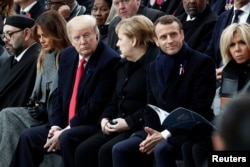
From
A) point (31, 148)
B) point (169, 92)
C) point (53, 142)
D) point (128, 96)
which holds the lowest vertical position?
point (31, 148)

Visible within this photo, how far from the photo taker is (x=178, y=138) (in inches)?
214

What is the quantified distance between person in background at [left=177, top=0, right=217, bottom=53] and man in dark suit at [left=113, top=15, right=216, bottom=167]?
3.78 feet

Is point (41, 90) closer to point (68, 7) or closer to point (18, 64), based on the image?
point (18, 64)

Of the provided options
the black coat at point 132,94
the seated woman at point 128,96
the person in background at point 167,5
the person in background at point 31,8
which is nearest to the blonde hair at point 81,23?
the seated woman at point 128,96

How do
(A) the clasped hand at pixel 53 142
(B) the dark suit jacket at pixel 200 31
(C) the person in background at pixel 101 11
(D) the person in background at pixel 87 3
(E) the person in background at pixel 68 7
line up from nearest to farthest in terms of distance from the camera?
(A) the clasped hand at pixel 53 142
(B) the dark suit jacket at pixel 200 31
(C) the person in background at pixel 101 11
(E) the person in background at pixel 68 7
(D) the person in background at pixel 87 3

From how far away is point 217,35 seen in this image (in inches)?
268

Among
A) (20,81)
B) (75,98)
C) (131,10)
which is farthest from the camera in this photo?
(20,81)

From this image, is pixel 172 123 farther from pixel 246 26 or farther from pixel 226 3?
pixel 226 3

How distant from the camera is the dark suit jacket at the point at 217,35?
6738 millimetres

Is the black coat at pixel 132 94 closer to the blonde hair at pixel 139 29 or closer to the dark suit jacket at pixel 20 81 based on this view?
the blonde hair at pixel 139 29

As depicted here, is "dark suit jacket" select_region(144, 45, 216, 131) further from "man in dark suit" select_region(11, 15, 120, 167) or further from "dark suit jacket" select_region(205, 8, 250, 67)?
"dark suit jacket" select_region(205, 8, 250, 67)

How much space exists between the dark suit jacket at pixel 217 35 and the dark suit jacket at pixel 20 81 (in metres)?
2.08

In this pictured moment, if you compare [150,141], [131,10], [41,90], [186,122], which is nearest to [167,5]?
[131,10]

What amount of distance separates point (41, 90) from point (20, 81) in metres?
0.55
